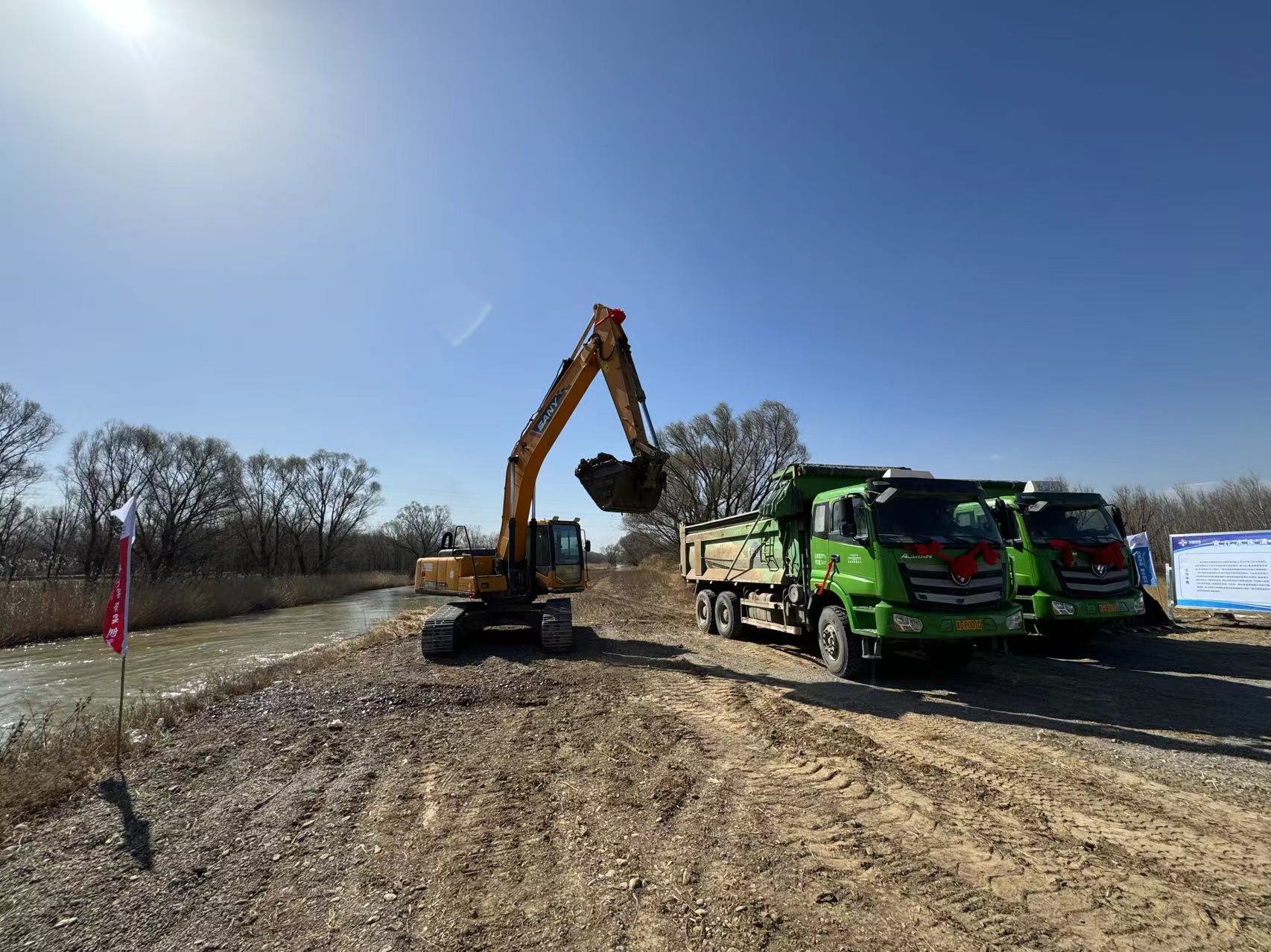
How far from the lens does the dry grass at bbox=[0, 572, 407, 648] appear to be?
2072cm

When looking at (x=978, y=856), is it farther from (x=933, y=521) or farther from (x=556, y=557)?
(x=556, y=557)

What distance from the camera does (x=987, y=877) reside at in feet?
10.2

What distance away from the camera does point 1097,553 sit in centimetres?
961

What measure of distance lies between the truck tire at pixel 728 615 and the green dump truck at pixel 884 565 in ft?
6.46

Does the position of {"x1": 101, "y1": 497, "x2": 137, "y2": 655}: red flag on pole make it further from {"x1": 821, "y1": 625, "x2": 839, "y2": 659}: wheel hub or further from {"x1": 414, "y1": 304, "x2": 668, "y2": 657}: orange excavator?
{"x1": 821, "y1": 625, "x2": 839, "y2": 659}: wheel hub

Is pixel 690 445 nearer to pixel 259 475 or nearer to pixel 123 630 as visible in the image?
pixel 123 630

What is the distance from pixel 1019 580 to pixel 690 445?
91.9 feet

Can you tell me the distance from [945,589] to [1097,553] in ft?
13.6

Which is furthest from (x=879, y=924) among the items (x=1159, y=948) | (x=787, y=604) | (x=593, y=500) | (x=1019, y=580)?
(x=1019, y=580)

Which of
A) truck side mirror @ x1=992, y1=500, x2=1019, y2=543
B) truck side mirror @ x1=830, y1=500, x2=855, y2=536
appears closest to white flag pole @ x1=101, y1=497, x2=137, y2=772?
truck side mirror @ x1=830, y1=500, x2=855, y2=536

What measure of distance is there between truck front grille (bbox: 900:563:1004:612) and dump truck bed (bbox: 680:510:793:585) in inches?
101

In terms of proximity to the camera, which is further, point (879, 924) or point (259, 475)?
point (259, 475)

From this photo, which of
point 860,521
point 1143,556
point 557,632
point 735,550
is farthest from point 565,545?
point 1143,556

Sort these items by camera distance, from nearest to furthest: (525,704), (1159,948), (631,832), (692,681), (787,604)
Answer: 1. (1159,948)
2. (631,832)
3. (525,704)
4. (692,681)
5. (787,604)
